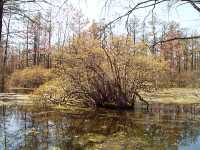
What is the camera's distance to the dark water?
1177 centimetres

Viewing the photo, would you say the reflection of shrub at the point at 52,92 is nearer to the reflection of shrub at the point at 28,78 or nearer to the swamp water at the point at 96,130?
the swamp water at the point at 96,130

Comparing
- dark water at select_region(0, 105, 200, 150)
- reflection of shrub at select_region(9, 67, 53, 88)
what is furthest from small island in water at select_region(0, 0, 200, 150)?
reflection of shrub at select_region(9, 67, 53, 88)

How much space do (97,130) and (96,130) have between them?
0.04 m

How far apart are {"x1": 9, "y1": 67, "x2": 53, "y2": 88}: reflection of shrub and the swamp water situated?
20759mm

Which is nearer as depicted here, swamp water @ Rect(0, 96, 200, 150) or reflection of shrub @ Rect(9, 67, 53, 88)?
swamp water @ Rect(0, 96, 200, 150)

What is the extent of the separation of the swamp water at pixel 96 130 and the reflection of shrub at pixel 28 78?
68.1ft

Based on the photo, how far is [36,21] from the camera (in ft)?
30.5

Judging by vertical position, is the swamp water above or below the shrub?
below

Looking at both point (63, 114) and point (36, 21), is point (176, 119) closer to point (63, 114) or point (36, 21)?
point (63, 114)

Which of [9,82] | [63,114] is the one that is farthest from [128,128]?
[9,82]

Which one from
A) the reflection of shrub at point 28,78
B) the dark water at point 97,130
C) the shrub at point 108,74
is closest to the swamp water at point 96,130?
the dark water at point 97,130

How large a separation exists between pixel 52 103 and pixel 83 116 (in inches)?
209

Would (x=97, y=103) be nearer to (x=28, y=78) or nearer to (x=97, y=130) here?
(x=97, y=130)

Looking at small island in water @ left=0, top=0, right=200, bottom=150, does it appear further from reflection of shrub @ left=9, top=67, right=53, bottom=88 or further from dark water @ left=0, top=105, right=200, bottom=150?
reflection of shrub @ left=9, top=67, right=53, bottom=88
